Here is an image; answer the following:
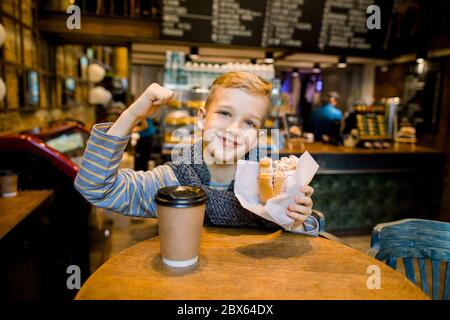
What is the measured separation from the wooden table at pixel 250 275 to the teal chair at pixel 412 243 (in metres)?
0.33

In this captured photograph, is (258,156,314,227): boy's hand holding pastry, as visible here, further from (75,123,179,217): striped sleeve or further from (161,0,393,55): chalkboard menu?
(161,0,393,55): chalkboard menu

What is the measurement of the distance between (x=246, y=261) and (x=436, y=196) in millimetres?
4167

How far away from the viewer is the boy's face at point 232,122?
116 centimetres

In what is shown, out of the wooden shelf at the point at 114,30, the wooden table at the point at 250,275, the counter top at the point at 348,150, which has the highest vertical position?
the wooden shelf at the point at 114,30

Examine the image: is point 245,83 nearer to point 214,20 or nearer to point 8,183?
point 8,183

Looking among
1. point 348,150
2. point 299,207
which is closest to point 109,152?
point 299,207

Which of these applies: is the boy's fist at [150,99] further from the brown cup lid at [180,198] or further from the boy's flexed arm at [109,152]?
the brown cup lid at [180,198]

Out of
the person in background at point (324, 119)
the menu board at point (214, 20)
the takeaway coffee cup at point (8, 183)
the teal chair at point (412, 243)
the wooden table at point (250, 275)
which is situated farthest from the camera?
the person in background at point (324, 119)

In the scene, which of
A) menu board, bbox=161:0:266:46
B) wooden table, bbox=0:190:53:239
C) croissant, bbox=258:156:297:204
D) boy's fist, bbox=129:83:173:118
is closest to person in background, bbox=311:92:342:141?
menu board, bbox=161:0:266:46

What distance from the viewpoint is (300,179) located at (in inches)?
40.4

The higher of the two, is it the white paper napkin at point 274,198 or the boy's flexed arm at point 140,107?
the boy's flexed arm at point 140,107

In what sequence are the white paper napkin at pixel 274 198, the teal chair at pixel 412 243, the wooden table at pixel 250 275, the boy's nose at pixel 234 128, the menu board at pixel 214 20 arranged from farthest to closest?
the menu board at pixel 214 20 → the teal chair at pixel 412 243 → the boy's nose at pixel 234 128 → the white paper napkin at pixel 274 198 → the wooden table at pixel 250 275

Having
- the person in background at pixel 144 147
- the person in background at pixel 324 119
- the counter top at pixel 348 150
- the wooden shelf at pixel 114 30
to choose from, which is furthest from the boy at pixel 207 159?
the person in background at pixel 144 147
